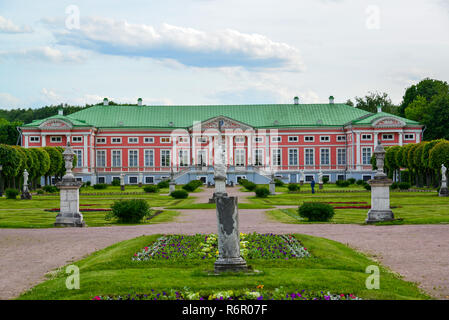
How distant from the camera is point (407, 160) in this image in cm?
4862

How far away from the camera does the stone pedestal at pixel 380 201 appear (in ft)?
62.1

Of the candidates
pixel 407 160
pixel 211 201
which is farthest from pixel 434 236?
pixel 407 160

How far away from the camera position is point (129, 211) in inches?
799

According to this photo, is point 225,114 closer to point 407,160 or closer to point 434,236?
point 407,160

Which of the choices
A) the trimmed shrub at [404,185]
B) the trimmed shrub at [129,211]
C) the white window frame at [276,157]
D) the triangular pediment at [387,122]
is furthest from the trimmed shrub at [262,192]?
the triangular pediment at [387,122]

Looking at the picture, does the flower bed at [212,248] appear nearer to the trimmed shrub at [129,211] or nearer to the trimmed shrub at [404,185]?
the trimmed shrub at [129,211]

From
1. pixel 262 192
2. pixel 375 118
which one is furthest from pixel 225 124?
pixel 262 192

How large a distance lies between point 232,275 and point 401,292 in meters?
2.60

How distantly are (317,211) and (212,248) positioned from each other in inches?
341

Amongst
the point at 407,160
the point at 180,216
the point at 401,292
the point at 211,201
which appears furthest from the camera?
the point at 407,160

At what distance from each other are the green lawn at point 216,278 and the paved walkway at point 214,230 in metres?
0.45

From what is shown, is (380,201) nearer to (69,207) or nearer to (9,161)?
(69,207)

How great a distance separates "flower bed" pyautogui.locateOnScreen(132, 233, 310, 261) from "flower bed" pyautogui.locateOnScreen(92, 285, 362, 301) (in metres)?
3.14

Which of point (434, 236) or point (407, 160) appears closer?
point (434, 236)
